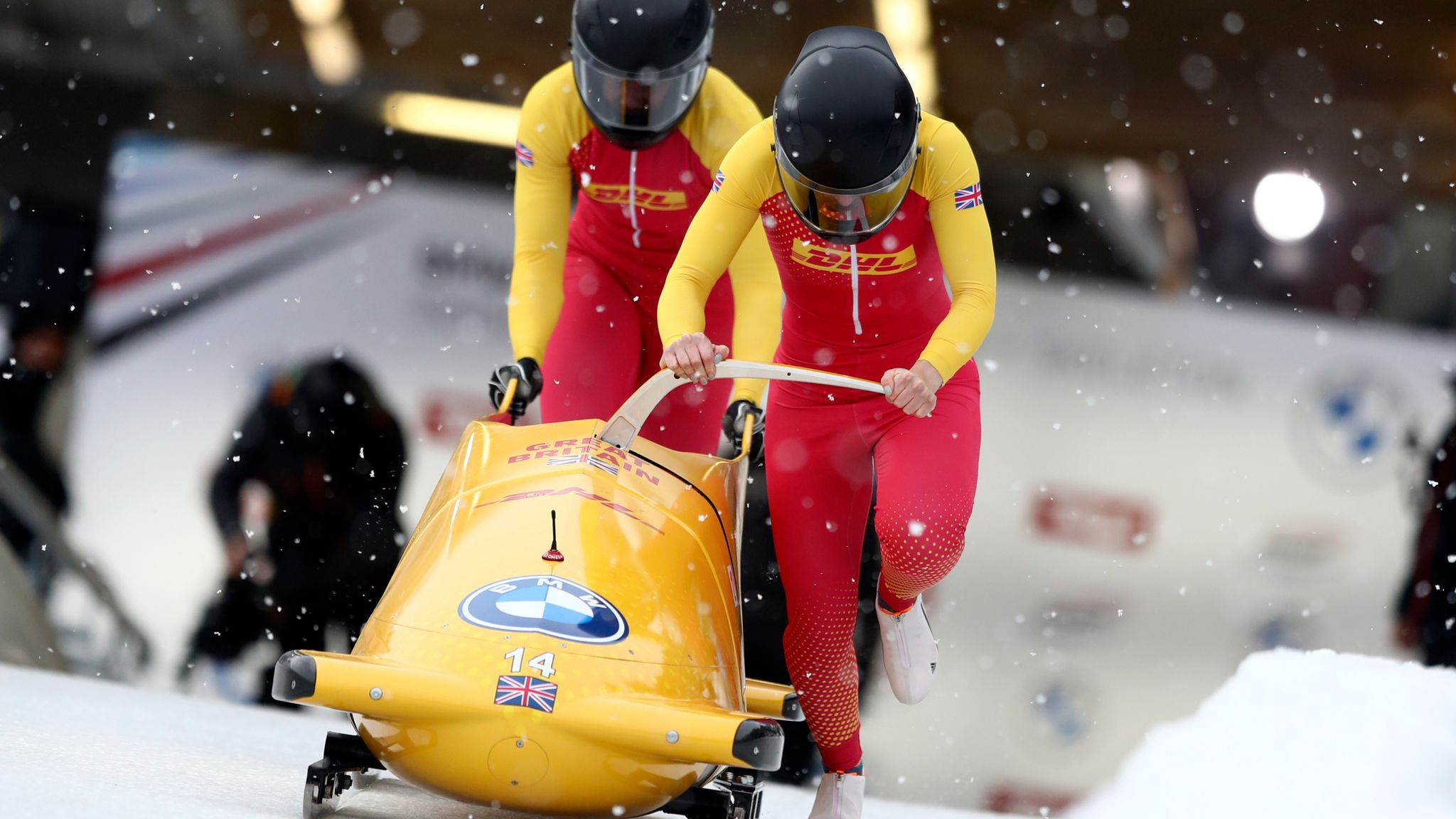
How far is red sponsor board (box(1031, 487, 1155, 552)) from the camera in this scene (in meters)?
4.74

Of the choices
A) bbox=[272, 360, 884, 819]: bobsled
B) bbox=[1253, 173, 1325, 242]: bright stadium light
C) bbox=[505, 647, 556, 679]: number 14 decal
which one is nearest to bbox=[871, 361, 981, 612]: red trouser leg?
bbox=[272, 360, 884, 819]: bobsled

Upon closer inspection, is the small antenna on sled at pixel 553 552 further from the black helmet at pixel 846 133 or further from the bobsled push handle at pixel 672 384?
the black helmet at pixel 846 133

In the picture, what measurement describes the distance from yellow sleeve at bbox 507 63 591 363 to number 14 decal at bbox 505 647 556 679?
109 cm

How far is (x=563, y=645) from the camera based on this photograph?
1880mm

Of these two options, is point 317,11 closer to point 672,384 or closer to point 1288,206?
point 672,384

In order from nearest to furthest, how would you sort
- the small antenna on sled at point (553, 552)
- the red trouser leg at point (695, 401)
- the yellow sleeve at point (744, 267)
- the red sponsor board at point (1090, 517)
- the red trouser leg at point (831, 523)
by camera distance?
the small antenna on sled at point (553, 552), the red trouser leg at point (831, 523), the yellow sleeve at point (744, 267), the red trouser leg at point (695, 401), the red sponsor board at point (1090, 517)

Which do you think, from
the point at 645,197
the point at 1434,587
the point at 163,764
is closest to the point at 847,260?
the point at 645,197

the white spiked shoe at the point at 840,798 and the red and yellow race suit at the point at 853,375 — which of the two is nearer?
the red and yellow race suit at the point at 853,375

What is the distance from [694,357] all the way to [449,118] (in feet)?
10.2

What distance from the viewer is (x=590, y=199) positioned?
309cm

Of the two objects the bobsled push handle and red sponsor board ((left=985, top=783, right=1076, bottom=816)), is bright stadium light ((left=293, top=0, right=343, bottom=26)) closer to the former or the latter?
the bobsled push handle

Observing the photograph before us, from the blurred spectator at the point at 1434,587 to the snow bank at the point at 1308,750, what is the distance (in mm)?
1229

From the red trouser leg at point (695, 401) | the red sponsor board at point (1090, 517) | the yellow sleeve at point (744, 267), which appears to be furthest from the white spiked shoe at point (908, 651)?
the red sponsor board at point (1090, 517)

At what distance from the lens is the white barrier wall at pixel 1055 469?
4.70 metres
